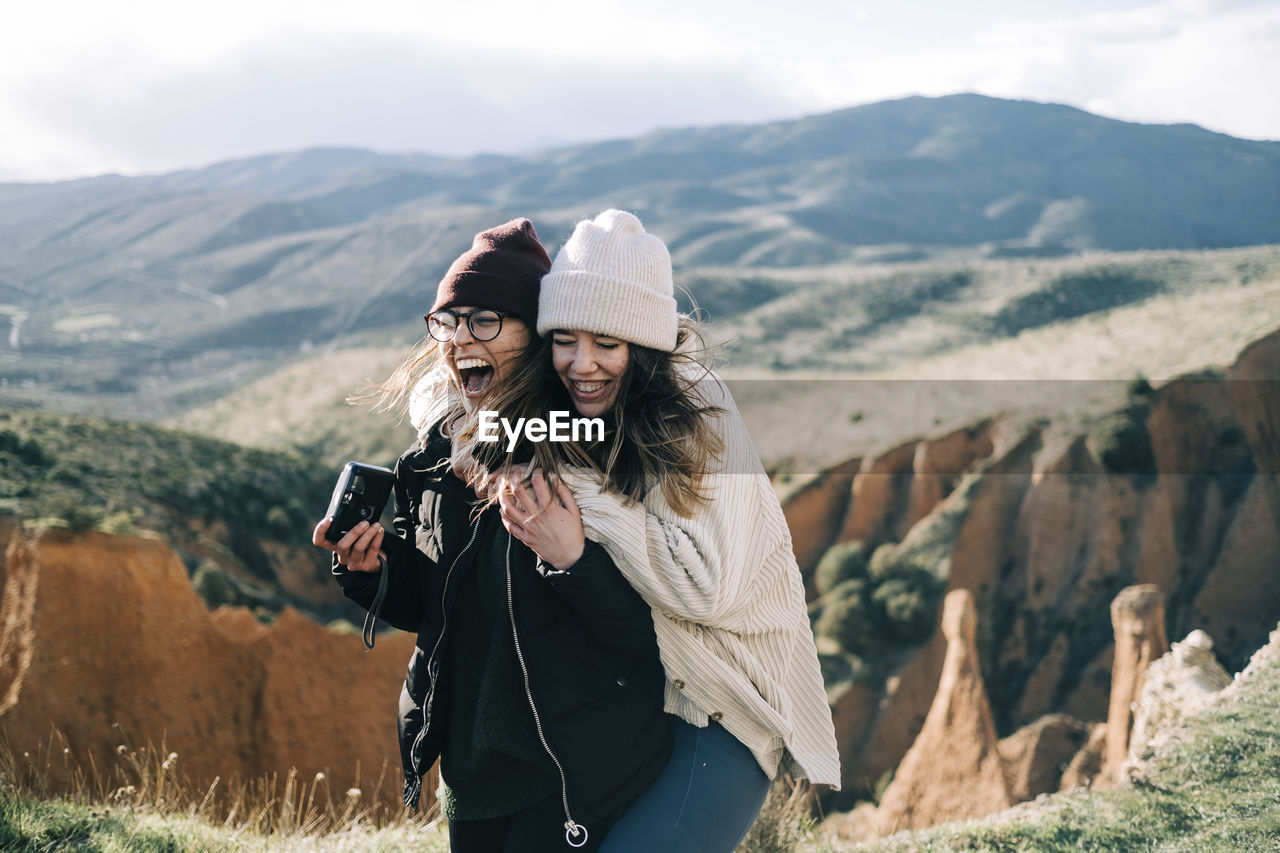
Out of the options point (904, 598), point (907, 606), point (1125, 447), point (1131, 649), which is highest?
point (1125, 447)

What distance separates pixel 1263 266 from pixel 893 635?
35421mm

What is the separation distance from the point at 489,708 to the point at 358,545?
614mm

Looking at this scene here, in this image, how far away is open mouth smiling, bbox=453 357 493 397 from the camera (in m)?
2.71

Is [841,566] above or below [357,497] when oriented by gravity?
below

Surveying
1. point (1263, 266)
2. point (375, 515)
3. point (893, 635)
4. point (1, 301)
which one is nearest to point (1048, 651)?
point (893, 635)

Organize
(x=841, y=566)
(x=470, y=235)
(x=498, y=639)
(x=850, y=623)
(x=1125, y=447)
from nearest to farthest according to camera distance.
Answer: (x=498, y=639) → (x=1125, y=447) → (x=850, y=623) → (x=841, y=566) → (x=470, y=235)

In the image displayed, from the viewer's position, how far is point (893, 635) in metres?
19.7

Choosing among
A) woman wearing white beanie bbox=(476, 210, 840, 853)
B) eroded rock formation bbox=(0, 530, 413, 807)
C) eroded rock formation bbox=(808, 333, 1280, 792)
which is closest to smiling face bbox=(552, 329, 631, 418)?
woman wearing white beanie bbox=(476, 210, 840, 853)

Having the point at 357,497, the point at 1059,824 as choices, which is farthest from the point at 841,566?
the point at 357,497

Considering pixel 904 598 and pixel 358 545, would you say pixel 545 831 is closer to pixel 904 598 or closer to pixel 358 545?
pixel 358 545

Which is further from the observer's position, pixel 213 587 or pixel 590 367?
pixel 213 587

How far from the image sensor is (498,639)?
2.34m

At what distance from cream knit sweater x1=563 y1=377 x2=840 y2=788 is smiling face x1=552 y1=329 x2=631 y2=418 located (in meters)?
0.26

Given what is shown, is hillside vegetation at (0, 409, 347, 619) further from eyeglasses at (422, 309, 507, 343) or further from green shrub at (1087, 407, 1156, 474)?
green shrub at (1087, 407, 1156, 474)
